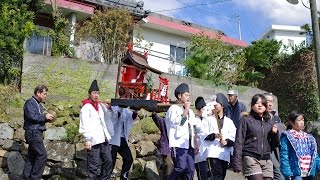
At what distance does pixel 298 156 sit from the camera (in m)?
5.53

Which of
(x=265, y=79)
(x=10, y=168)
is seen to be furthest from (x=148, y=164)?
(x=265, y=79)

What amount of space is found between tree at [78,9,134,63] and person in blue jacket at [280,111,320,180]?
25.8 ft

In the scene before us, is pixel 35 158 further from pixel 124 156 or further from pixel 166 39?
A: pixel 166 39

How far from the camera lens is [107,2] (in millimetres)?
16688

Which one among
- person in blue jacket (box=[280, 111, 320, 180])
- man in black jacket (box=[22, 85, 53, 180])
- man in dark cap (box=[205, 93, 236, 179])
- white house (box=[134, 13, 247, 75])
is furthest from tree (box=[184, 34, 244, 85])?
person in blue jacket (box=[280, 111, 320, 180])

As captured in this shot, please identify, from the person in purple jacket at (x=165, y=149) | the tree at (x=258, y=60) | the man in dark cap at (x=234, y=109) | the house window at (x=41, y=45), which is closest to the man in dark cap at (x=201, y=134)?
the person in purple jacket at (x=165, y=149)

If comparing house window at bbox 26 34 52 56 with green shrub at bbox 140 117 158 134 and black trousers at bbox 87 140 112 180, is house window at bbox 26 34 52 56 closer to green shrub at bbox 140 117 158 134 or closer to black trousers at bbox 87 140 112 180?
green shrub at bbox 140 117 158 134

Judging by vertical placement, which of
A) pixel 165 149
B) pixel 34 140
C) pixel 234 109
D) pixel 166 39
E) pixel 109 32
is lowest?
pixel 165 149

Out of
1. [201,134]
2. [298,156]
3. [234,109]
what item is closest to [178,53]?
[234,109]

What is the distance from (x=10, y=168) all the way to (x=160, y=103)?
3.42 m

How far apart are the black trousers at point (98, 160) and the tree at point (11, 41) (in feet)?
15.5

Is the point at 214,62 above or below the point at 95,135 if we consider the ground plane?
above

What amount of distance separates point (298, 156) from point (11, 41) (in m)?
7.95

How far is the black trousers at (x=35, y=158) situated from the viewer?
23.0ft
